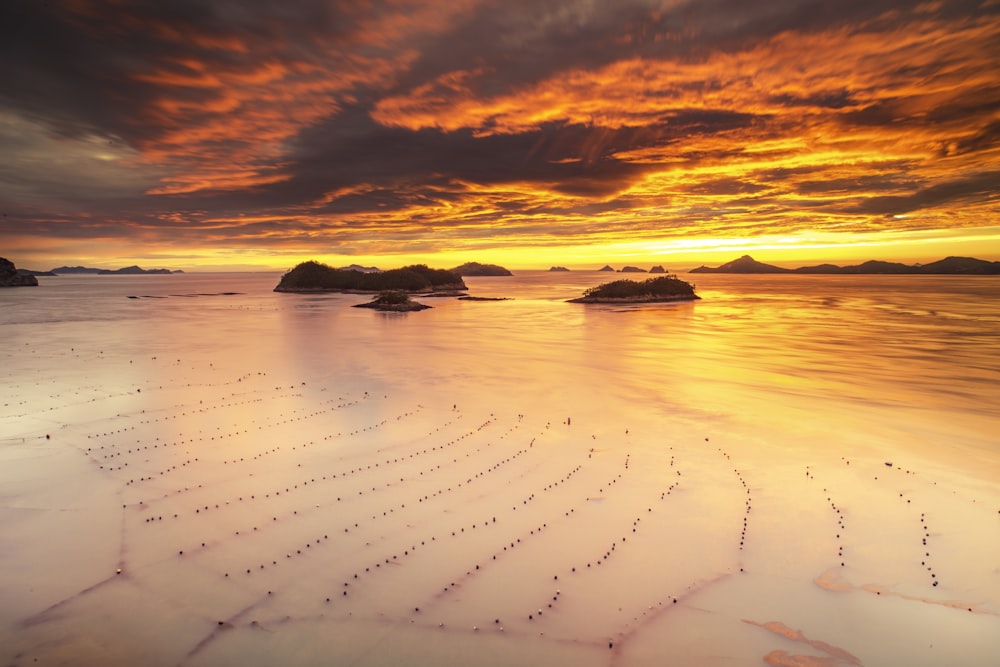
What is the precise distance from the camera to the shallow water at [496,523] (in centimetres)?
716

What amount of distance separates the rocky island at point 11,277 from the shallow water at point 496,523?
607ft

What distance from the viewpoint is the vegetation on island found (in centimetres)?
12612

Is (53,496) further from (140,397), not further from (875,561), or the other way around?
(875,561)

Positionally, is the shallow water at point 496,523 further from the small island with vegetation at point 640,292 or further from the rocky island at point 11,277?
the rocky island at point 11,277

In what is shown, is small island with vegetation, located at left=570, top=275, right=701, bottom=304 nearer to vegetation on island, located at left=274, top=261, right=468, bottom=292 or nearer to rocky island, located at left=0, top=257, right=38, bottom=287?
vegetation on island, located at left=274, top=261, right=468, bottom=292

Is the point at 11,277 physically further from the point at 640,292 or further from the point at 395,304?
the point at 640,292

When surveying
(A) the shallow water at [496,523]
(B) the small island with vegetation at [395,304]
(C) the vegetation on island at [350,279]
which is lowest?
(A) the shallow water at [496,523]

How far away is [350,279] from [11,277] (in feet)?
374

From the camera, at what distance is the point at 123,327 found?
2021 inches

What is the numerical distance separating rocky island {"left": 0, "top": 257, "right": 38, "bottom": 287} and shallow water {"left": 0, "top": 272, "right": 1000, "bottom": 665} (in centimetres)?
18498

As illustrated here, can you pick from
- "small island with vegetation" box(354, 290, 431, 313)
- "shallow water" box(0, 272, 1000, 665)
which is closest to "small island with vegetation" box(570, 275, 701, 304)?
"small island with vegetation" box(354, 290, 431, 313)

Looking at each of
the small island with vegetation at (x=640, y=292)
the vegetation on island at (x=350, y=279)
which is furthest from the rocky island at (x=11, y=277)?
the small island with vegetation at (x=640, y=292)

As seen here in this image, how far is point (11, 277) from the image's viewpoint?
15850 centimetres

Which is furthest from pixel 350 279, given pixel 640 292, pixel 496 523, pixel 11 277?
pixel 496 523
